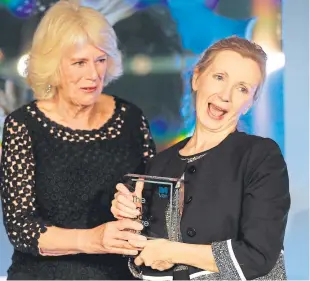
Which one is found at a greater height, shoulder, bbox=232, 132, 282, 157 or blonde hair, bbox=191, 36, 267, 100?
blonde hair, bbox=191, 36, 267, 100

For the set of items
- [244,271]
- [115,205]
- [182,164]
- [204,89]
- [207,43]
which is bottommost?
[244,271]

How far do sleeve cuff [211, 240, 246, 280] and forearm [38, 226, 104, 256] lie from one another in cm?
53

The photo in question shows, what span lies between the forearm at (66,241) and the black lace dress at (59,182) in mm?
44

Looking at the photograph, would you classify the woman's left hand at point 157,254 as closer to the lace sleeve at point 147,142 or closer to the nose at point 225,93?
the nose at point 225,93

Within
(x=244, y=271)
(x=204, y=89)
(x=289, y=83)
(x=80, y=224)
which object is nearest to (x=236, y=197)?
(x=244, y=271)

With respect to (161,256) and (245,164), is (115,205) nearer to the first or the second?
(161,256)

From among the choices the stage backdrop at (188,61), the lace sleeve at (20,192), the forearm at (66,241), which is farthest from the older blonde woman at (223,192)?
the stage backdrop at (188,61)

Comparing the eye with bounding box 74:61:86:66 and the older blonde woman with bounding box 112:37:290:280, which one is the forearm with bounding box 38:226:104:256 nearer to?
the older blonde woman with bounding box 112:37:290:280

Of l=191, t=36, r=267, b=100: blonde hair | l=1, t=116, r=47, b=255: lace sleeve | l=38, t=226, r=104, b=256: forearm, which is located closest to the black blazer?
l=191, t=36, r=267, b=100: blonde hair

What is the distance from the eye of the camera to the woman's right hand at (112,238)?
175 centimetres

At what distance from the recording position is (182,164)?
1746 mm

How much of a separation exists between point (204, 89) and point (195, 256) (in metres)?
0.47

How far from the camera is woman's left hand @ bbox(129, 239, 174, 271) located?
1.62 metres

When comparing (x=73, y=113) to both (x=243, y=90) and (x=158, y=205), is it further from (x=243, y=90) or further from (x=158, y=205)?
(x=243, y=90)
